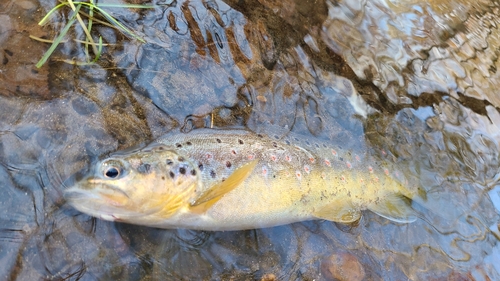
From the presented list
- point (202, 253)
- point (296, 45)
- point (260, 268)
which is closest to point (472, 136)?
point (296, 45)

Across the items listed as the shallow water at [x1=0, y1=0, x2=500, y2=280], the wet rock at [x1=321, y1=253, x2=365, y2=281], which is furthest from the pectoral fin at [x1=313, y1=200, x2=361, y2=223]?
the wet rock at [x1=321, y1=253, x2=365, y2=281]

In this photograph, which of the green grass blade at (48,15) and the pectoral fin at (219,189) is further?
the green grass blade at (48,15)

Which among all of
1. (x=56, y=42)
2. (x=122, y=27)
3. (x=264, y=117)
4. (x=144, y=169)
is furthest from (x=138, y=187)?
(x=122, y=27)

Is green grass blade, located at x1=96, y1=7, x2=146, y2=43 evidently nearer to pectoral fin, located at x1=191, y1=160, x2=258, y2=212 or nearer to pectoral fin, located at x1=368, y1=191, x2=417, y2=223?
pectoral fin, located at x1=191, y1=160, x2=258, y2=212

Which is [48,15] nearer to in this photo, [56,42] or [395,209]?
[56,42]

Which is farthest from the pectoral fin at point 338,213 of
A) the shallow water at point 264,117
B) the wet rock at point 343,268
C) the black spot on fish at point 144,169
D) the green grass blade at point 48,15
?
the green grass blade at point 48,15

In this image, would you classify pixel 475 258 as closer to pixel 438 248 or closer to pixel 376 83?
pixel 438 248

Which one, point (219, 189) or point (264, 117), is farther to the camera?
point (264, 117)

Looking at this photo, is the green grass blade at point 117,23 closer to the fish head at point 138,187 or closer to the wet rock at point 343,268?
the fish head at point 138,187
